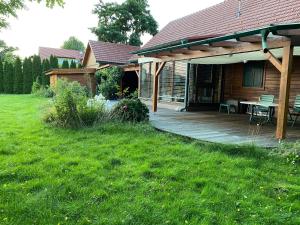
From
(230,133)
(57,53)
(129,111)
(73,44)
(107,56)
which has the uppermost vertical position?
(73,44)

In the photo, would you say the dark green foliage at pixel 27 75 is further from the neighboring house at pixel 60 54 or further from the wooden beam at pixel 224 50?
the neighboring house at pixel 60 54

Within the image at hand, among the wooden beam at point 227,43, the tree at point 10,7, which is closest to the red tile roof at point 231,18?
the wooden beam at point 227,43

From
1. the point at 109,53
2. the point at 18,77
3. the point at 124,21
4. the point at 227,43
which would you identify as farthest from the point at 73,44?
the point at 227,43

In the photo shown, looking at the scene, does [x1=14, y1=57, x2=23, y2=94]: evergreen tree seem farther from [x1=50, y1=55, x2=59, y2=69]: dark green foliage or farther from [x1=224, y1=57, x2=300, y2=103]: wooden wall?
[x1=224, y1=57, x2=300, y2=103]: wooden wall

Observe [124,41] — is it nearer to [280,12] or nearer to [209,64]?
[209,64]

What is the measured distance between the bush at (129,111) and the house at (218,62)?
72.6 inches

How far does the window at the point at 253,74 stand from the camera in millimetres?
10484

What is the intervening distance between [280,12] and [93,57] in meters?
16.0

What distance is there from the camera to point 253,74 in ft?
35.5

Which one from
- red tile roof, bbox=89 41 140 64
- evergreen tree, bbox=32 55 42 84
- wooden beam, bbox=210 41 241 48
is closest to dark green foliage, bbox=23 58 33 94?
evergreen tree, bbox=32 55 42 84

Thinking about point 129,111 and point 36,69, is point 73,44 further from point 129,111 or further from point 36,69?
point 129,111

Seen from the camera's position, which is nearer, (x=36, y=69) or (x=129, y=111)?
(x=129, y=111)

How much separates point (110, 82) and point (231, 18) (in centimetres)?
808

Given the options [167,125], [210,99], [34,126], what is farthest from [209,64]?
[34,126]
